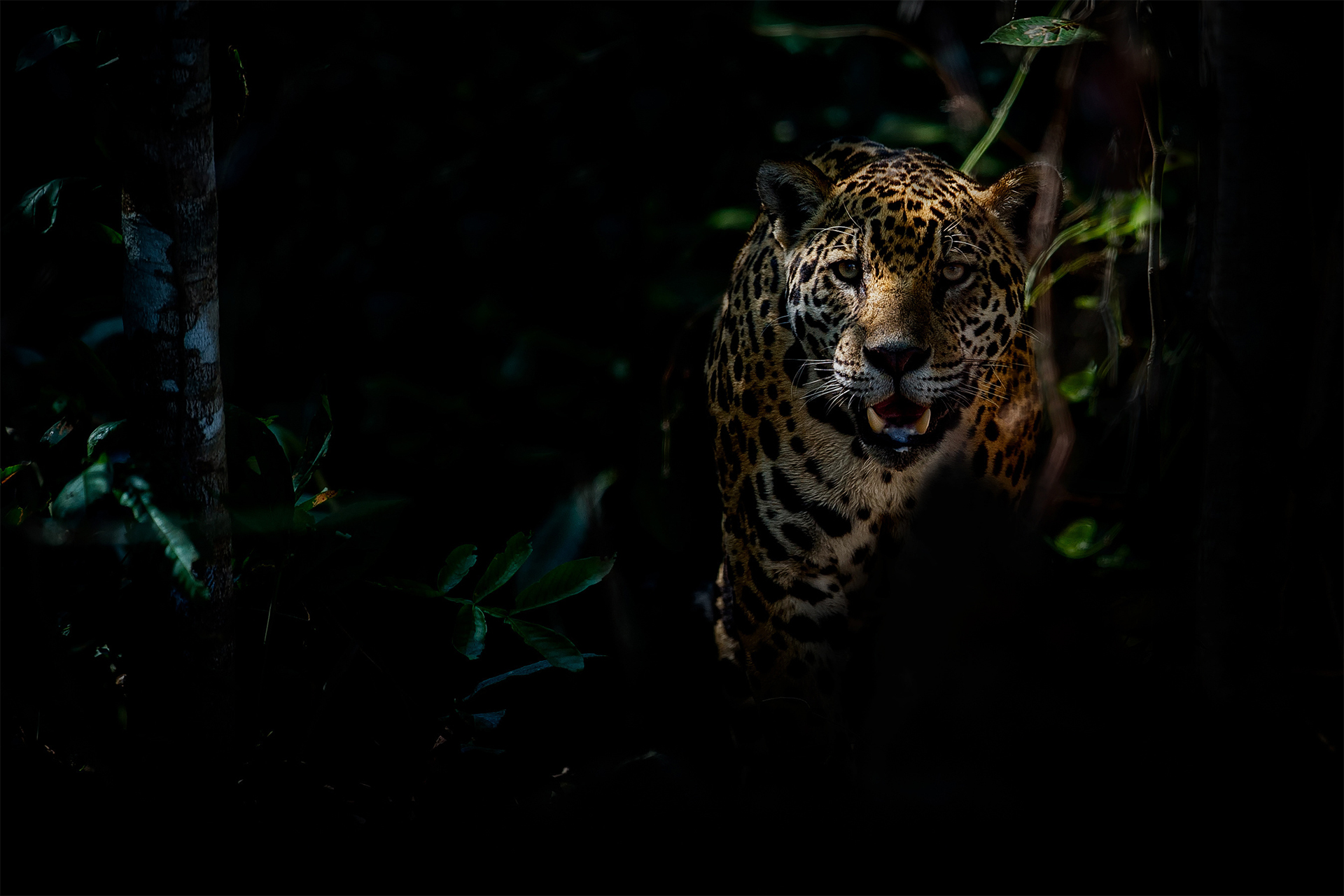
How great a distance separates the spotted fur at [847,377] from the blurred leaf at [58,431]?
174 cm

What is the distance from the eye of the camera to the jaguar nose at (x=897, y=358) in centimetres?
259

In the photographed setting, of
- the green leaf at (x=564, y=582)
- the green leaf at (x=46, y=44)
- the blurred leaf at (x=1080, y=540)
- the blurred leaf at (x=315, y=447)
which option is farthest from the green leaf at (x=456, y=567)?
the blurred leaf at (x=1080, y=540)

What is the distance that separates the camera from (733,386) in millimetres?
3135

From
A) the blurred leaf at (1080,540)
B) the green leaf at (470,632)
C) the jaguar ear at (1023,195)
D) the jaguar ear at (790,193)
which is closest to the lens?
the green leaf at (470,632)

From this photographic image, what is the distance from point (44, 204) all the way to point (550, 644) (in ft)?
5.08

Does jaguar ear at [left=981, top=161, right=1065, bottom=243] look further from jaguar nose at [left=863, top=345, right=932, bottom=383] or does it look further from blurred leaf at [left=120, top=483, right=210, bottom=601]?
blurred leaf at [left=120, top=483, right=210, bottom=601]

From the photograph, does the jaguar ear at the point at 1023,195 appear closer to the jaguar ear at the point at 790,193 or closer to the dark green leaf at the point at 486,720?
the jaguar ear at the point at 790,193

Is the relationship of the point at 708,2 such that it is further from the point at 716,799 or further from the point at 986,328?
the point at 716,799

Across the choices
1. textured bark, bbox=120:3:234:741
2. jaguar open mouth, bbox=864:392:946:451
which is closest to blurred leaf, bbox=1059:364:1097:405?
jaguar open mouth, bbox=864:392:946:451

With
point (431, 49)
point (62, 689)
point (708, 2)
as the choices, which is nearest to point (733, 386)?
point (62, 689)

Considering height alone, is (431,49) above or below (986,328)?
above

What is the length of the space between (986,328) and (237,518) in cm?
193

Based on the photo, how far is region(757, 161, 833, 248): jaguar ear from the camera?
9.57 feet

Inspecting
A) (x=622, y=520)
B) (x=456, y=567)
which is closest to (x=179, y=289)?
(x=456, y=567)
